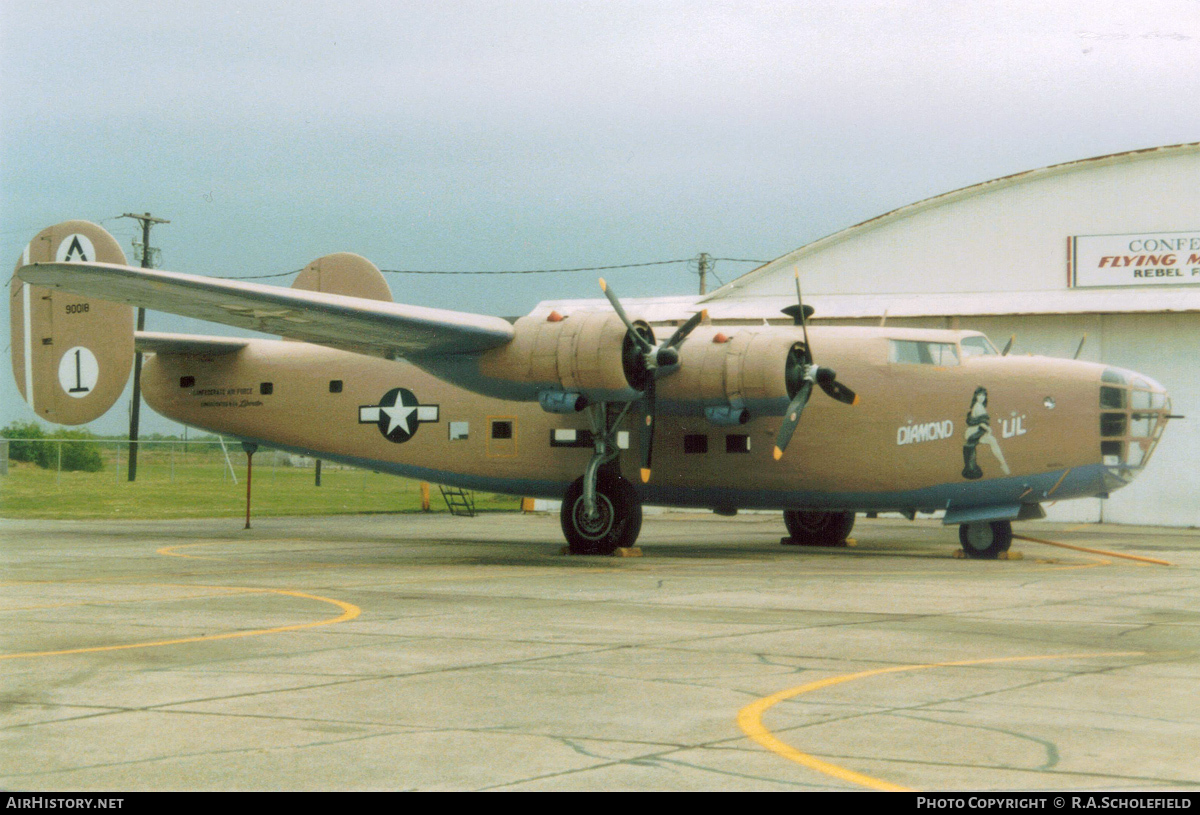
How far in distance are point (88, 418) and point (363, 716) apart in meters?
16.0

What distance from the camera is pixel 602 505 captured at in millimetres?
18859

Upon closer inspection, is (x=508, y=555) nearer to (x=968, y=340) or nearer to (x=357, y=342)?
(x=357, y=342)

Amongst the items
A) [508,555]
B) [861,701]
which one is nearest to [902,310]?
[508,555]

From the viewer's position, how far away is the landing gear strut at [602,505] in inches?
739

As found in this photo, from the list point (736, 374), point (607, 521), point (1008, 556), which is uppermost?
point (736, 374)

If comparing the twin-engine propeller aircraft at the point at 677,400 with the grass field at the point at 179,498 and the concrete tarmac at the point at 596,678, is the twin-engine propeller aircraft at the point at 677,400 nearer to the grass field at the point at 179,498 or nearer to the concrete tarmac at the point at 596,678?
the concrete tarmac at the point at 596,678

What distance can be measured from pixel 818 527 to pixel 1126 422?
20.6 ft

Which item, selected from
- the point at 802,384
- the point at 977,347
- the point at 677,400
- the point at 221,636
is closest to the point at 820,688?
the point at 221,636

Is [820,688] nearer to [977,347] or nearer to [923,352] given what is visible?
[923,352]

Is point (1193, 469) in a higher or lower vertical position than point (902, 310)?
lower

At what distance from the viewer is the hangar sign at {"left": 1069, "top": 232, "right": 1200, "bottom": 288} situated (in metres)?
29.0

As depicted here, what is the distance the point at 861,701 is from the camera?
7.09 meters

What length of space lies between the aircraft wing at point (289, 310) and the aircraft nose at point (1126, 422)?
8792 millimetres

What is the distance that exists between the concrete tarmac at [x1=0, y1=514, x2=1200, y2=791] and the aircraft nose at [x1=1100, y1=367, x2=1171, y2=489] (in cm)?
177
